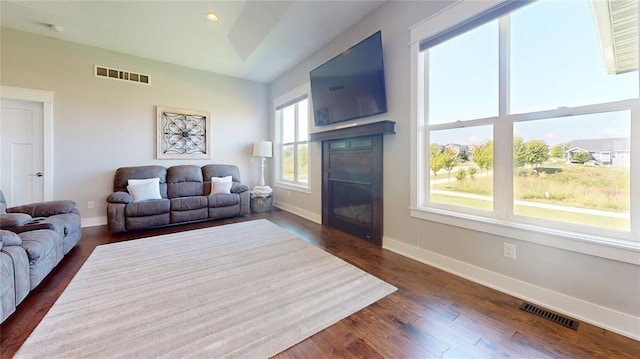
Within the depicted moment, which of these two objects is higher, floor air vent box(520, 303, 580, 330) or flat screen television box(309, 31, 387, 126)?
flat screen television box(309, 31, 387, 126)

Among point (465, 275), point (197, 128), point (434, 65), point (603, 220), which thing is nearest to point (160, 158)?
point (197, 128)

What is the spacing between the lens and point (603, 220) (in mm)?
1626

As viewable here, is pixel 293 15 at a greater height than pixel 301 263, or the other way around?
pixel 293 15

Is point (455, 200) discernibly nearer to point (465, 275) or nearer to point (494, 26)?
point (465, 275)

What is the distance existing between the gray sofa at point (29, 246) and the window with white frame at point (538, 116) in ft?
10.7

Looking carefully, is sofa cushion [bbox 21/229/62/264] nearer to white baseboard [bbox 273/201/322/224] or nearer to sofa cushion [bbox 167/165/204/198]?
sofa cushion [bbox 167/165/204/198]

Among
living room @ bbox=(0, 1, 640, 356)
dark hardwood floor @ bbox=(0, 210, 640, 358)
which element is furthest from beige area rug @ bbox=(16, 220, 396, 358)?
living room @ bbox=(0, 1, 640, 356)

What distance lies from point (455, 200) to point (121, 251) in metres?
3.68

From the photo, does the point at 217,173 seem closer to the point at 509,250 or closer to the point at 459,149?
the point at 459,149

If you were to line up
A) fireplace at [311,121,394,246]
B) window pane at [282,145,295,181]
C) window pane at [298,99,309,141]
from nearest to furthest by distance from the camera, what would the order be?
fireplace at [311,121,394,246] → window pane at [298,99,309,141] → window pane at [282,145,295,181]

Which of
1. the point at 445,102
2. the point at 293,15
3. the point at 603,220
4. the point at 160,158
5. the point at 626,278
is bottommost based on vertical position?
the point at 626,278

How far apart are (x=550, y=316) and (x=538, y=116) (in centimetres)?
144

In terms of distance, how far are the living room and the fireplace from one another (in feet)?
0.51

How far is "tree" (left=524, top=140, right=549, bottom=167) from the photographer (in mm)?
1859
